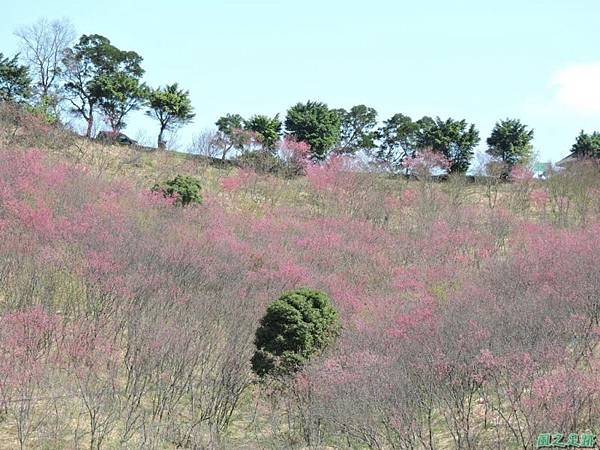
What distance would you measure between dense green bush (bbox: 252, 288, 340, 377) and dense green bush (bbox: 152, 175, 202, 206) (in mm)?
10298

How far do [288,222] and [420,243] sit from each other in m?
4.43

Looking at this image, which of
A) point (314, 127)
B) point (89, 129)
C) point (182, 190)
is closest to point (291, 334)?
point (182, 190)

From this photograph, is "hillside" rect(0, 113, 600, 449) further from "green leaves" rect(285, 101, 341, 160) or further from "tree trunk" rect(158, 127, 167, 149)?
"green leaves" rect(285, 101, 341, 160)

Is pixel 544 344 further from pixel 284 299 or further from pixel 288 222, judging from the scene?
pixel 288 222

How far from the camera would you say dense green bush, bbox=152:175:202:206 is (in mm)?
21203

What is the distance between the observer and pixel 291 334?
1135cm

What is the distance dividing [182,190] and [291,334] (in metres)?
11.0

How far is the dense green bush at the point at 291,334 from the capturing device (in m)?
11.1

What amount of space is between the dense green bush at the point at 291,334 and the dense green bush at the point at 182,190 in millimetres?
10298

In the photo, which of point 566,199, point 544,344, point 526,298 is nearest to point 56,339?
point 544,344

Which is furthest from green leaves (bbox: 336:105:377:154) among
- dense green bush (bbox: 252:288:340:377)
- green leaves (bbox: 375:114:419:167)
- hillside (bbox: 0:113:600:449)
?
dense green bush (bbox: 252:288:340:377)

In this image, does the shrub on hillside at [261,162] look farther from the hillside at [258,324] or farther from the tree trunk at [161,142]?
the hillside at [258,324]

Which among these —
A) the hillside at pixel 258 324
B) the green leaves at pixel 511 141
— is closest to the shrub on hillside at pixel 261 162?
the hillside at pixel 258 324

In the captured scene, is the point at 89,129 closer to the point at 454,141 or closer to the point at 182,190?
the point at 182,190
